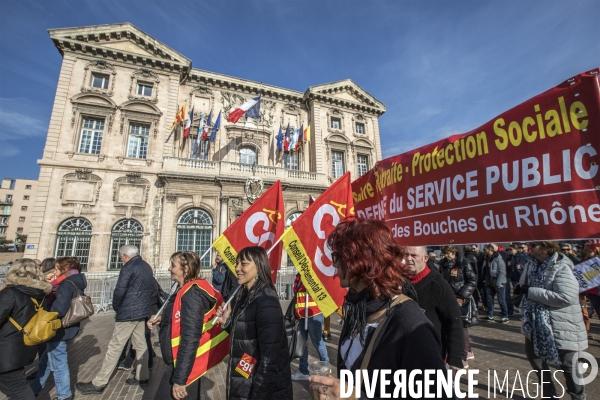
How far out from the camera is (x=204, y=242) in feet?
56.8

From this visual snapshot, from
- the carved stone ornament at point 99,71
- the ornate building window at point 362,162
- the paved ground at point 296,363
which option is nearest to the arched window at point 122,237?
the carved stone ornament at point 99,71

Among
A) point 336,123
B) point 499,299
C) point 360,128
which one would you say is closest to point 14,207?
point 336,123

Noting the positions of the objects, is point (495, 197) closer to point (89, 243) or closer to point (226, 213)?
point (226, 213)

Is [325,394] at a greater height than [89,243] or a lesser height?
lesser

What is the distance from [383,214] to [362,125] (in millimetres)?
22897

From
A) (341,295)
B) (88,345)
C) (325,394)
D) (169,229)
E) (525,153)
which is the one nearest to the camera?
(325,394)

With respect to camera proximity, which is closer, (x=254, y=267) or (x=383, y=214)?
(x=254, y=267)

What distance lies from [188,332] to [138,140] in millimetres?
18078

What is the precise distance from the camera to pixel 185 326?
279 centimetres

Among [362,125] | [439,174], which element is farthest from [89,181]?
[362,125]

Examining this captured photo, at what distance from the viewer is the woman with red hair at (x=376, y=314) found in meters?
1.20

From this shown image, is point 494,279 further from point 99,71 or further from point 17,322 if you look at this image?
point 99,71

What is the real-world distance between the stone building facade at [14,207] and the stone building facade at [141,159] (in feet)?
244

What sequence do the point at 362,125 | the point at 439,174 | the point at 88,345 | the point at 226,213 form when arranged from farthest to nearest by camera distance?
the point at 362,125 → the point at 226,213 → the point at 88,345 → the point at 439,174
